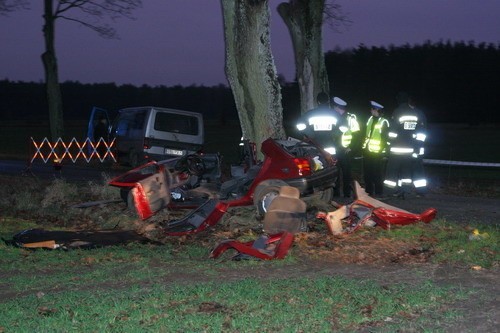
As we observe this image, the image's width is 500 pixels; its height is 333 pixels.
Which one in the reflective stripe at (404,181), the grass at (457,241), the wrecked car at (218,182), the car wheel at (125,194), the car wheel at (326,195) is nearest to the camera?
the grass at (457,241)

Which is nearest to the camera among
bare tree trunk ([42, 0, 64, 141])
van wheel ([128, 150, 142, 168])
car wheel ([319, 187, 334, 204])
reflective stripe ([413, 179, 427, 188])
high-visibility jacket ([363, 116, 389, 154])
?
car wheel ([319, 187, 334, 204])

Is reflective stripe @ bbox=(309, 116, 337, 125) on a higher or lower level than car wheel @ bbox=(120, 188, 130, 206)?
higher

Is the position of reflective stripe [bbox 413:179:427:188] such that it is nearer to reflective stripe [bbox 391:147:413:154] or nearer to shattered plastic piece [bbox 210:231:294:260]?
reflective stripe [bbox 391:147:413:154]

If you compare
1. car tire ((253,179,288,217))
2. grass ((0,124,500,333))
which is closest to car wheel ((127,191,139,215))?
car tire ((253,179,288,217))

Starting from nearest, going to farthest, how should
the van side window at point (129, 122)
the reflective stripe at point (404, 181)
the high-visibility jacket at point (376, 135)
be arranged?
the reflective stripe at point (404, 181) → the high-visibility jacket at point (376, 135) → the van side window at point (129, 122)

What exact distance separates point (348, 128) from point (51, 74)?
2110cm

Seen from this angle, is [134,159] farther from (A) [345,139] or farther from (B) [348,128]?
(B) [348,128]

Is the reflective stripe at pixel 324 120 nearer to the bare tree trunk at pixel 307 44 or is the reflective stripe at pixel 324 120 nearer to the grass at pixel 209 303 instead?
the grass at pixel 209 303

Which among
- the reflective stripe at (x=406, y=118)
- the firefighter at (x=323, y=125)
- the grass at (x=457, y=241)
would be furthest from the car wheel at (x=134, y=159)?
the grass at (x=457, y=241)

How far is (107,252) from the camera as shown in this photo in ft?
31.8

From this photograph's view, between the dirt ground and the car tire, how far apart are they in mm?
167

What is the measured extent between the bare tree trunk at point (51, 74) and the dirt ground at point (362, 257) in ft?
69.2

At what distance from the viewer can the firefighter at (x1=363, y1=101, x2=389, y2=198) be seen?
15164mm

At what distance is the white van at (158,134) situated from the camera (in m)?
23.6
